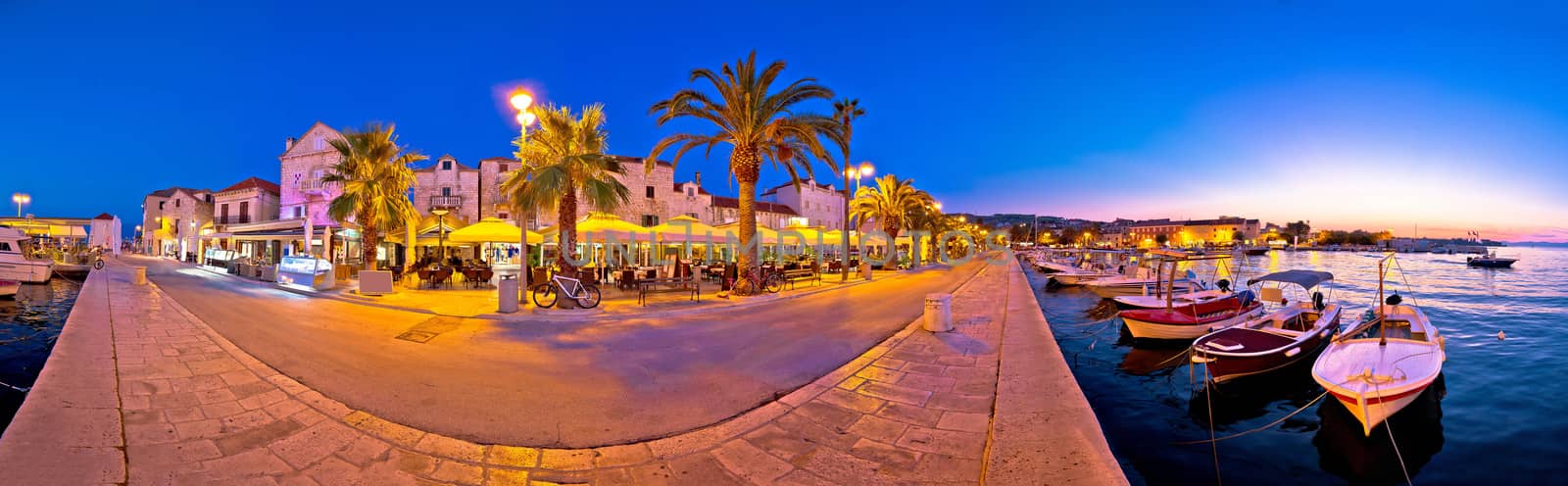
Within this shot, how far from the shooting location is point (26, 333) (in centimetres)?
1123

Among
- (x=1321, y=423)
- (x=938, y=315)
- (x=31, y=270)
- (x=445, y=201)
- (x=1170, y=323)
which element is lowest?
(x=1321, y=423)

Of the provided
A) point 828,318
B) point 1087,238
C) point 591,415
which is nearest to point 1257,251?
point 1087,238

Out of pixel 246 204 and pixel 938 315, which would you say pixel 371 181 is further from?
pixel 246 204

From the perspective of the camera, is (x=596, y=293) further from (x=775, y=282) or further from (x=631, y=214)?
(x=631, y=214)

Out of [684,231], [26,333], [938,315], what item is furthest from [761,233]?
[26,333]

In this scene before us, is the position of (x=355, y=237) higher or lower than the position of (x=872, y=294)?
higher

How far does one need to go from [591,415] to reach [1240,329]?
1034 cm

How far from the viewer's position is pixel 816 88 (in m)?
16.0

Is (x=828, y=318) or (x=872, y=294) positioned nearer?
(x=828, y=318)

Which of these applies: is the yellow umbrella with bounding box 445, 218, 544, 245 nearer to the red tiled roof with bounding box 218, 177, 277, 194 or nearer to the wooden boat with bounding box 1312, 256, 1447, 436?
the wooden boat with bounding box 1312, 256, 1447, 436

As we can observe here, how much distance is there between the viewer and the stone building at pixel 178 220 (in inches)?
1806

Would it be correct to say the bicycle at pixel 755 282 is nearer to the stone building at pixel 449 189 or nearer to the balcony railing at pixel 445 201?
the stone building at pixel 449 189

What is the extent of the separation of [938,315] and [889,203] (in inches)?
992

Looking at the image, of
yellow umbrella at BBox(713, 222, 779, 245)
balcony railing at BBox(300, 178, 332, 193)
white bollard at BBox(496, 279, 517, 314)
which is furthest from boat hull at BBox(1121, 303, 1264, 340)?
balcony railing at BBox(300, 178, 332, 193)
